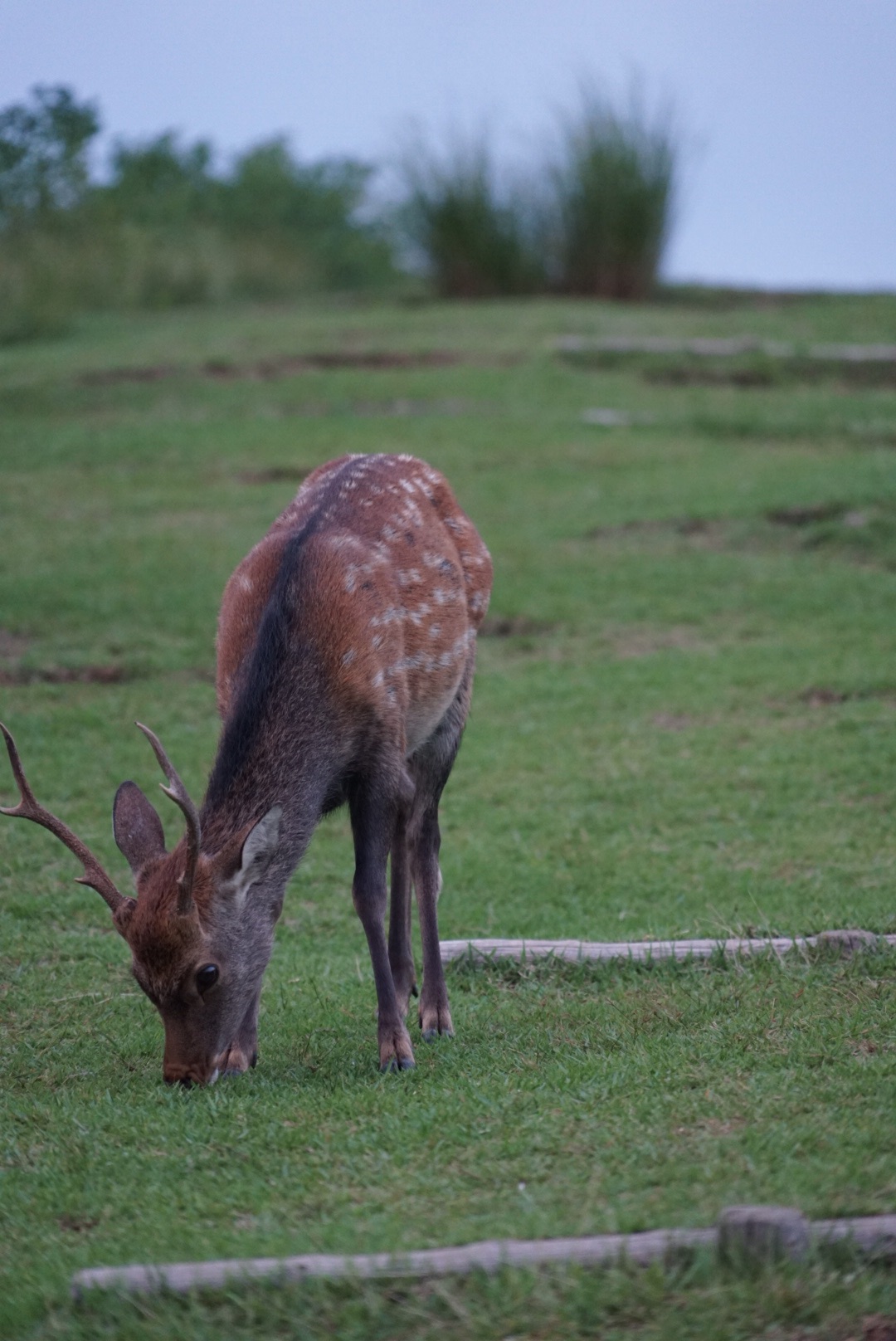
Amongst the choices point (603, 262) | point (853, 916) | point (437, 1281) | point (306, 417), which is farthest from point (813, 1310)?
point (603, 262)

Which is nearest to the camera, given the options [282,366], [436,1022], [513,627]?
[436,1022]

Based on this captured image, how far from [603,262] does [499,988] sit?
1625 cm

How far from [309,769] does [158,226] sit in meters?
19.2

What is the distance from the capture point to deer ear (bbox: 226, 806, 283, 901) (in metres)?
4.54

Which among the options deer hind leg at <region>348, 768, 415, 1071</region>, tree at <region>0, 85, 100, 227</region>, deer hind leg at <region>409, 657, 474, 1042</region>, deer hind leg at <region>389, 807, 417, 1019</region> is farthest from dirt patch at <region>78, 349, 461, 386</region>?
deer hind leg at <region>348, 768, 415, 1071</region>

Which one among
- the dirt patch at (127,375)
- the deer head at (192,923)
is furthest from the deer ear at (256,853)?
the dirt patch at (127,375)

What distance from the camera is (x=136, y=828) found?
4734 millimetres

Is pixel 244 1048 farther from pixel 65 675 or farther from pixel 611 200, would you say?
pixel 611 200

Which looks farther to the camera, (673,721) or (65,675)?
(65,675)

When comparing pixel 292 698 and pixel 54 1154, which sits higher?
pixel 292 698

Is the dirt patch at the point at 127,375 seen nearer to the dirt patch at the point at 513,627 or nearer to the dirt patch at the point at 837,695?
the dirt patch at the point at 513,627

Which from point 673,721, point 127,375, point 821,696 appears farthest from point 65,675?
point 127,375

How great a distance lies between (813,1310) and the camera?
309 cm

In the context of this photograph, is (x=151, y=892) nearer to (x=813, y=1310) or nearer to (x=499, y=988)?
(x=499, y=988)
